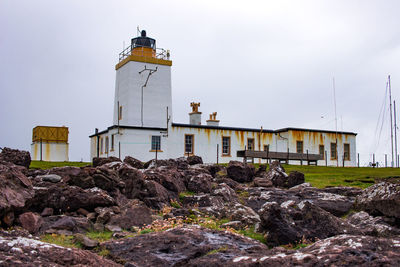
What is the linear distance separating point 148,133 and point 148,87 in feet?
14.5

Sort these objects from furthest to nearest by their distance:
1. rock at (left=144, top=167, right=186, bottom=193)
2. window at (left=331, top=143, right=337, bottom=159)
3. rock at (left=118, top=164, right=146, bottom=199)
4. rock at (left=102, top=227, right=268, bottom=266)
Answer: window at (left=331, top=143, right=337, bottom=159), rock at (left=144, top=167, right=186, bottom=193), rock at (left=118, top=164, right=146, bottom=199), rock at (left=102, top=227, right=268, bottom=266)

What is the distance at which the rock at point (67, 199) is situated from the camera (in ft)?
36.5

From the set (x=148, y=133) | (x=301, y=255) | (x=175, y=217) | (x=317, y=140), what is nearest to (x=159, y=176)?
(x=175, y=217)

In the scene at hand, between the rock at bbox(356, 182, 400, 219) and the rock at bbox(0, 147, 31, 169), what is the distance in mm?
13073

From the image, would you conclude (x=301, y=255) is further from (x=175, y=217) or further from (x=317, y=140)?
(x=317, y=140)

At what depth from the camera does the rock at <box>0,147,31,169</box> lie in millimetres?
18250

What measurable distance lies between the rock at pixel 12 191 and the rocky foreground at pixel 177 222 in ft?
0.08

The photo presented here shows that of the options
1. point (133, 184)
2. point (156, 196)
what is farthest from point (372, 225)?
point (133, 184)

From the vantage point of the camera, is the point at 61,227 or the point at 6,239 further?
the point at 61,227

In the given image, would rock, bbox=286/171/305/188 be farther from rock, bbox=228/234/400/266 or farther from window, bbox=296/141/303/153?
window, bbox=296/141/303/153

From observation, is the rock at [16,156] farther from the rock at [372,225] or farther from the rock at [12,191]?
the rock at [372,225]

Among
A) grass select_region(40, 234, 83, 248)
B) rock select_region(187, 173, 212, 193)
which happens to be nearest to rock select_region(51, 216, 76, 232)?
grass select_region(40, 234, 83, 248)

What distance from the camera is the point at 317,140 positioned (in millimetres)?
45500

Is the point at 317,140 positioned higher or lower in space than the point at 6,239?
higher
